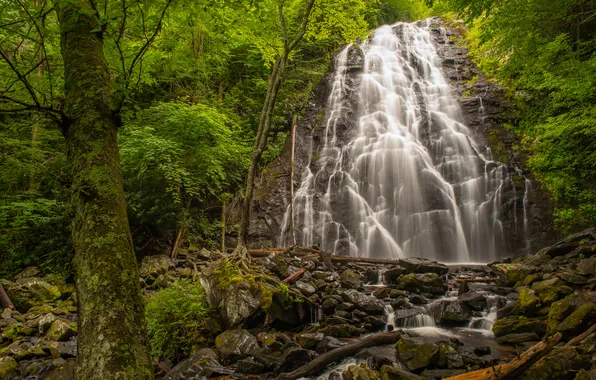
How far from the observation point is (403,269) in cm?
899

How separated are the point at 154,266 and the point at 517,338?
875 centimetres

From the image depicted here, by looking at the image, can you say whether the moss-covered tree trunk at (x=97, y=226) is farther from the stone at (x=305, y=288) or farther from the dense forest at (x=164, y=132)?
the stone at (x=305, y=288)

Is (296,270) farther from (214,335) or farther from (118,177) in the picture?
(118,177)

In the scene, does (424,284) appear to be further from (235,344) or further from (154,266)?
(154,266)

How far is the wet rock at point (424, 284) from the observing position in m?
7.81

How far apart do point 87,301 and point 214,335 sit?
4.79 meters

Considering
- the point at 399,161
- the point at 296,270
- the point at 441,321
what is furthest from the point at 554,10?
the point at 296,270

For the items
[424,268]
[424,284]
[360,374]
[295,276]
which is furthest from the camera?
[424,268]

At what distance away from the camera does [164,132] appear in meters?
11.3

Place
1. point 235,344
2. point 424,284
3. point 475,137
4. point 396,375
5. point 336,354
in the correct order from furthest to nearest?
1. point 475,137
2. point 424,284
3. point 235,344
4. point 336,354
5. point 396,375

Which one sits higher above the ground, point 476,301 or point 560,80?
point 560,80

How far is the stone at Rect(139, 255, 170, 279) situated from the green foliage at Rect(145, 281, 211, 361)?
10.4 ft

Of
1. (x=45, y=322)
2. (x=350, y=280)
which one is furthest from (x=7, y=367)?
(x=350, y=280)

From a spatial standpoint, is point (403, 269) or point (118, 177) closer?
point (118, 177)
